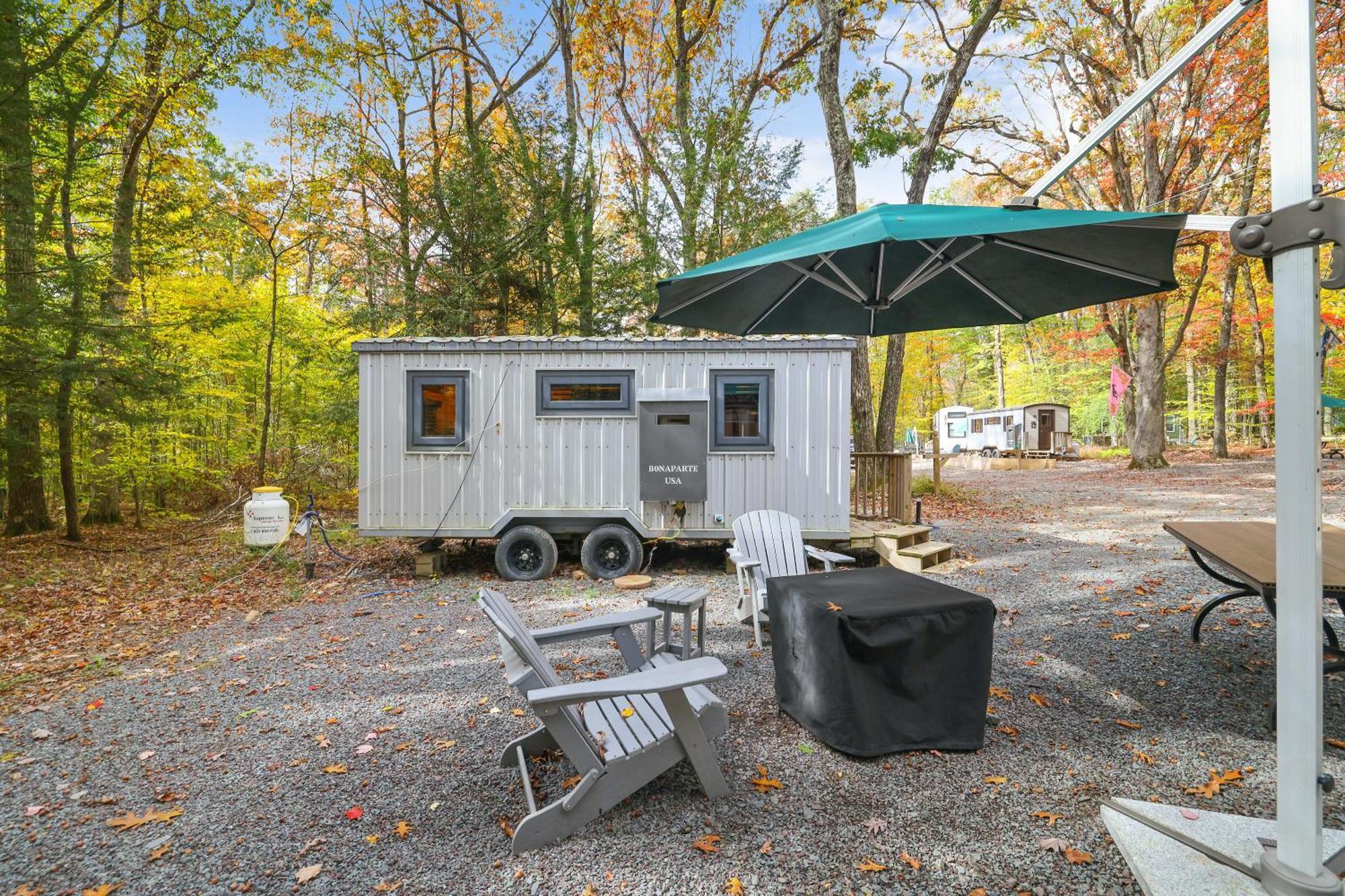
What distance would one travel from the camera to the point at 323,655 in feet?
13.5

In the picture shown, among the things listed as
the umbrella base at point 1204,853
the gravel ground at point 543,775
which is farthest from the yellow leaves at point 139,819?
the umbrella base at point 1204,853

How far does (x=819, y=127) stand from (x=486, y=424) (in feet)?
31.3

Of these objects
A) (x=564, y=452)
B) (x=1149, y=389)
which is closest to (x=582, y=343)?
(x=564, y=452)

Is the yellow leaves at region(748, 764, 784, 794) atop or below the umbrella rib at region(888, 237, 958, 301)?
below

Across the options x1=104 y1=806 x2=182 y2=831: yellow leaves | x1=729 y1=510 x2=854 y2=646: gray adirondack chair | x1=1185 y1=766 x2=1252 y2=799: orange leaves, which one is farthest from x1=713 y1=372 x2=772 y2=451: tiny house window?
x1=104 y1=806 x2=182 y2=831: yellow leaves

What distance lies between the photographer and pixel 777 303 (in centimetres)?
348

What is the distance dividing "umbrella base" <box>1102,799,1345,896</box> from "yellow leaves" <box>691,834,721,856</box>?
1256 millimetres

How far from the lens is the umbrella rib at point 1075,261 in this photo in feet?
8.86

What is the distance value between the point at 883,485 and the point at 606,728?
596cm

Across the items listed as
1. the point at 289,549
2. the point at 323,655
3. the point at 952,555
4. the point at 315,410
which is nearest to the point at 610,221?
the point at 315,410

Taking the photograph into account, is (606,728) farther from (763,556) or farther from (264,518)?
(264,518)

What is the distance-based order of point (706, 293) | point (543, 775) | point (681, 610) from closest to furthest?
1. point (543, 775)
2. point (706, 293)
3. point (681, 610)

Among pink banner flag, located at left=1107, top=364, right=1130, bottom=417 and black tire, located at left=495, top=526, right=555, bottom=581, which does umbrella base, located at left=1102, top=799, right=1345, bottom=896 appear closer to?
black tire, located at left=495, top=526, right=555, bottom=581

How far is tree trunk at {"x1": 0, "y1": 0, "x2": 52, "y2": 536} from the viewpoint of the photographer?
227 inches
